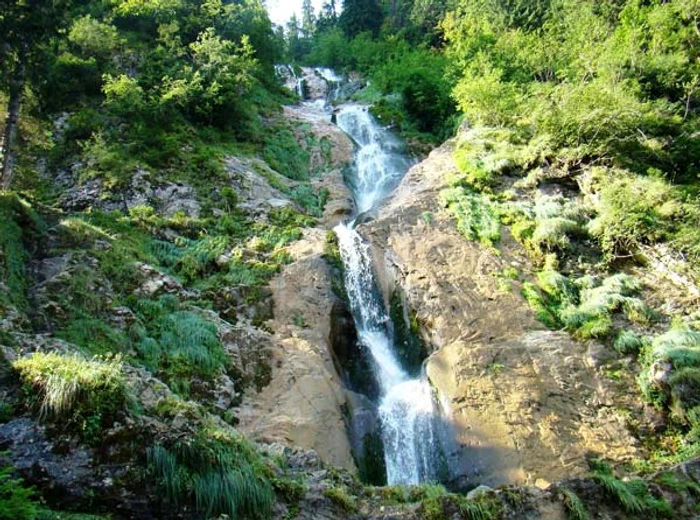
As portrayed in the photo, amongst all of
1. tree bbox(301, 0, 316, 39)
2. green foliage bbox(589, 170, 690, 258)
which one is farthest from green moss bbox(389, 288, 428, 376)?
tree bbox(301, 0, 316, 39)

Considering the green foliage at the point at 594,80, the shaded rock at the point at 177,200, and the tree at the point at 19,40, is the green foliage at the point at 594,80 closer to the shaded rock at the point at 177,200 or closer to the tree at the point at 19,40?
the shaded rock at the point at 177,200

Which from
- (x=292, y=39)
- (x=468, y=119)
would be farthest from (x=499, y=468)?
(x=292, y=39)

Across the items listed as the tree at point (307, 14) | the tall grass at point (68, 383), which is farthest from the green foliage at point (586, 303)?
the tree at point (307, 14)

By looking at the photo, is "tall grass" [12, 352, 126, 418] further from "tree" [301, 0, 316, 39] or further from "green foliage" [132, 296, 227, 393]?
"tree" [301, 0, 316, 39]

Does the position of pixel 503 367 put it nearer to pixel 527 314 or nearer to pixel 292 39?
pixel 527 314

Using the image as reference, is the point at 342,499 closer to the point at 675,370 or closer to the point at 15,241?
the point at 675,370

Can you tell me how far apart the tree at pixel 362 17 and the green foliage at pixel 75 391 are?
48459mm

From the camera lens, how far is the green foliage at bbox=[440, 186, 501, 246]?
16641mm

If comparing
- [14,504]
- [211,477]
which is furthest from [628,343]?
[14,504]

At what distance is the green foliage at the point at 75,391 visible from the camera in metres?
5.74

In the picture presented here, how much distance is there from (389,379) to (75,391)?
9154 mm

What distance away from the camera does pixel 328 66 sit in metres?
46.7

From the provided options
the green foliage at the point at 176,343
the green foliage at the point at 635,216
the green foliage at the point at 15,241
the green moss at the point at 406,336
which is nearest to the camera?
the green foliage at the point at 15,241

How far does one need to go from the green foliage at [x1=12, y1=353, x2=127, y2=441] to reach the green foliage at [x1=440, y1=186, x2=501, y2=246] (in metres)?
12.7
